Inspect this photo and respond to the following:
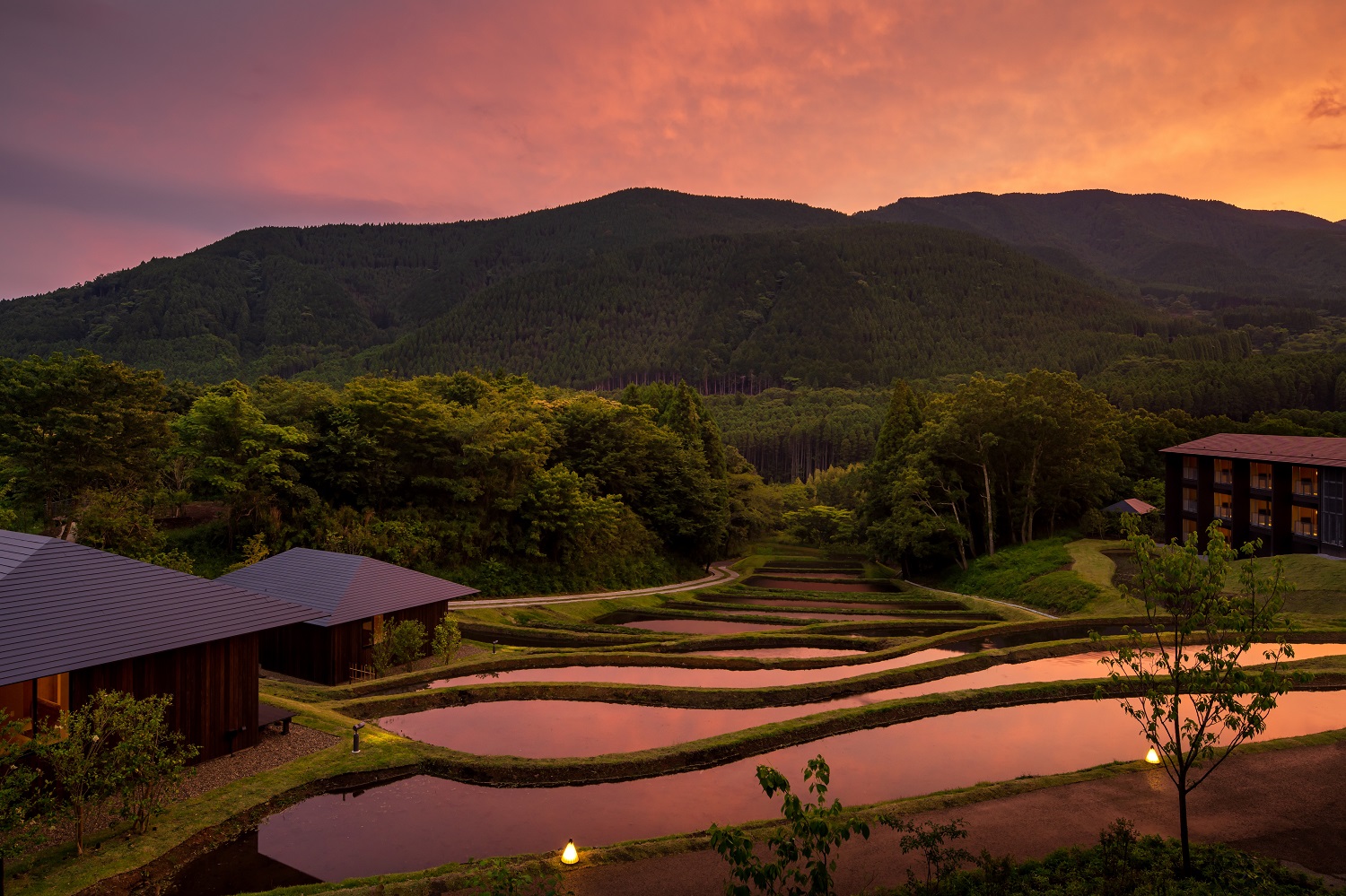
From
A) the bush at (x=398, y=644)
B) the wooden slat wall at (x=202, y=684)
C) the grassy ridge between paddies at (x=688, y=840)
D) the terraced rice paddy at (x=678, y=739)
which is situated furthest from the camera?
the bush at (x=398, y=644)

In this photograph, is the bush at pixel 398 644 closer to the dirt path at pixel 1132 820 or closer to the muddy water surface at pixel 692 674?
the muddy water surface at pixel 692 674

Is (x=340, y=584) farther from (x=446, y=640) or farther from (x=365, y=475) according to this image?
(x=365, y=475)

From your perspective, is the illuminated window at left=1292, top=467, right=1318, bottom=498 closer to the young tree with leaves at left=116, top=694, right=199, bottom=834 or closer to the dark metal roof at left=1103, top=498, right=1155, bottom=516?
the dark metal roof at left=1103, top=498, right=1155, bottom=516

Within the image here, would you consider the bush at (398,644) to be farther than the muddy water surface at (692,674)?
Yes

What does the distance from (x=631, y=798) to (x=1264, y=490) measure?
44.3 m

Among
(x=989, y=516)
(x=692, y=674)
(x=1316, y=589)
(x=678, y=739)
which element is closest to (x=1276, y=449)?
(x=1316, y=589)

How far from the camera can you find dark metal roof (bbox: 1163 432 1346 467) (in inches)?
1502

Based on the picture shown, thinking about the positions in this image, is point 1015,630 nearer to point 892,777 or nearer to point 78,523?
point 892,777

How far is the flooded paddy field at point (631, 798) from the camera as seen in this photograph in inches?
503

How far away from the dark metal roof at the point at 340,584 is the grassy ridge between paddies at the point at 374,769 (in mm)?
4424

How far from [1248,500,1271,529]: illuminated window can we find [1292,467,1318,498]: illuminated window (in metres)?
1.93

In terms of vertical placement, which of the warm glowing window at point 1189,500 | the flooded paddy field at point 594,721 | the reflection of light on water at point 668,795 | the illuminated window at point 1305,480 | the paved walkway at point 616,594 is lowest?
the paved walkway at point 616,594

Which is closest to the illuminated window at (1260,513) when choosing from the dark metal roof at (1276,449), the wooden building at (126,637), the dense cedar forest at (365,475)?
the dark metal roof at (1276,449)

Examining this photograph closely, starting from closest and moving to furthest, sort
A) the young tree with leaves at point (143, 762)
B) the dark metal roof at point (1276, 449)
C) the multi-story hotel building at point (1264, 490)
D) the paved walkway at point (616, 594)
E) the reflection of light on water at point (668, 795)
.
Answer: the young tree with leaves at point (143, 762) < the reflection of light on water at point (668, 795) < the multi-story hotel building at point (1264, 490) < the dark metal roof at point (1276, 449) < the paved walkway at point (616, 594)
